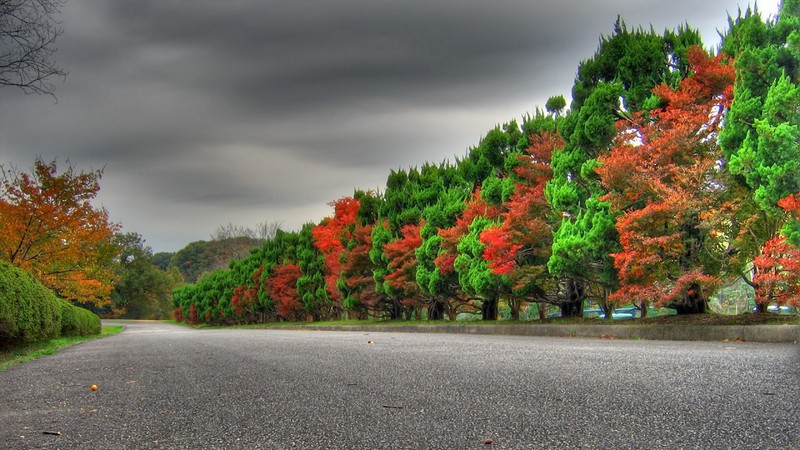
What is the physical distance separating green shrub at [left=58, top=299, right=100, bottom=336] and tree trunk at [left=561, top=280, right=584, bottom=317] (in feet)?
47.3

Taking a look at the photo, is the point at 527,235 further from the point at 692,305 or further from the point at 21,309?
the point at 21,309

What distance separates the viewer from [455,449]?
2.88 m

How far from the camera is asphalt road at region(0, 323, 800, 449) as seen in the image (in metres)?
3.09

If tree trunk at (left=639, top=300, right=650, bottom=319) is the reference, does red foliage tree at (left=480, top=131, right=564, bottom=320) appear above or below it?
above

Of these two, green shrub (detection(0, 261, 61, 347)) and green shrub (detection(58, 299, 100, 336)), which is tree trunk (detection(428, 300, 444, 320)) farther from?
green shrub (detection(0, 261, 61, 347))

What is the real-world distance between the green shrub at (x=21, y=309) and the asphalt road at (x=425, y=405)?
317 cm

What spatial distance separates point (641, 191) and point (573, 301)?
6.13 meters

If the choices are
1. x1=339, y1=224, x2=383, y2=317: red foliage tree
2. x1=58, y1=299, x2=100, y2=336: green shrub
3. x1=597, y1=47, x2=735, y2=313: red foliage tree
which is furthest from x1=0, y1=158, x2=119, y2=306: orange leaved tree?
x1=597, y1=47, x2=735, y2=313: red foliage tree

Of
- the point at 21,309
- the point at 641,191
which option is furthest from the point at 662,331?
the point at 21,309

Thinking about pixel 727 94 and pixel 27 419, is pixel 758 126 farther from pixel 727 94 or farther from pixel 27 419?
pixel 27 419

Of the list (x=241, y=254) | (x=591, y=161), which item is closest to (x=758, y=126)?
(x=591, y=161)

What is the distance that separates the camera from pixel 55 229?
18172 millimetres

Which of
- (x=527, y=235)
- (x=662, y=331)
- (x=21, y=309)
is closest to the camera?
(x=21, y=309)

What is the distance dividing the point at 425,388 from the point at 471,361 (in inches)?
85.0
